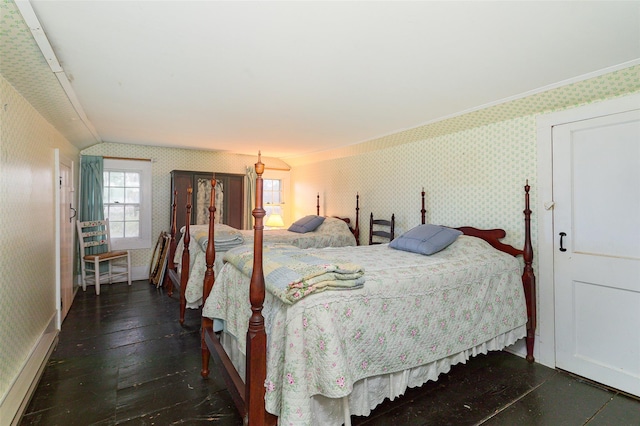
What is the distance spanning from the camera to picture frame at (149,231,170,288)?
4.76m

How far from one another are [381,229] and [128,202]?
4029mm

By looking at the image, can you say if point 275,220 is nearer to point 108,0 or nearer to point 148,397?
point 148,397

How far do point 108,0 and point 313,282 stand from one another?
1570 millimetres

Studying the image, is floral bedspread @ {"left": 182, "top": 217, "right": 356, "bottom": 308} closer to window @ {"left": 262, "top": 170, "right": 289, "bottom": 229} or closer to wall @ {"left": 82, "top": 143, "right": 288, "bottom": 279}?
wall @ {"left": 82, "top": 143, "right": 288, "bottom": 279}

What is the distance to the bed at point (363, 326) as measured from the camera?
1.50 metres

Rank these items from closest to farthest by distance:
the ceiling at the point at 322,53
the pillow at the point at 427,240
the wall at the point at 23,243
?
the ceiling at the point at 322,53
the wall at the point at 23,243
the pillow at the point at 427,240

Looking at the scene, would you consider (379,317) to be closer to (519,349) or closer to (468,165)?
(519,349)

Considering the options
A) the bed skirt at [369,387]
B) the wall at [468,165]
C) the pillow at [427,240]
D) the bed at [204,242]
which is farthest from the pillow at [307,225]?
the bed skirt at [369,387]

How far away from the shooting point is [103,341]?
9.61 ft

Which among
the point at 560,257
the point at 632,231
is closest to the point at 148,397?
the point at 560,257

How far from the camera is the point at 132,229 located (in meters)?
5.20

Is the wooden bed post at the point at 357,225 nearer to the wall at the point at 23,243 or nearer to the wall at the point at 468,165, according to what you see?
the wall at the point at 468,165

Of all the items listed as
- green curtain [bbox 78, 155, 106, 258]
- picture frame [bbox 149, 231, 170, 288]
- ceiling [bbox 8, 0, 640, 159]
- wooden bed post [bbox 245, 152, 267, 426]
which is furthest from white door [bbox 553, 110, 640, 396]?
green curtain [bbox 78, 155, 106, 258]

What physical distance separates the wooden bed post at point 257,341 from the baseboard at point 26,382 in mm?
1422
